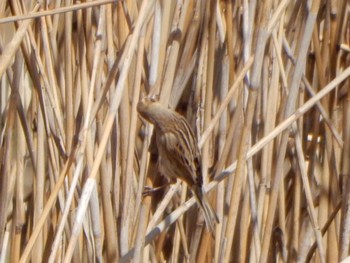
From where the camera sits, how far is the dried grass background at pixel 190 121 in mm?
2363

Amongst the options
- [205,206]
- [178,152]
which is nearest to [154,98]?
[178,152]

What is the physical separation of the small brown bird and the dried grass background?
44mm

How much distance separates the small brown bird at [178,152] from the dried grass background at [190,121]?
4 centimetres

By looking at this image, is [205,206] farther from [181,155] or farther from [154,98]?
[154,98]

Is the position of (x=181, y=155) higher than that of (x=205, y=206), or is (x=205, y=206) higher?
(x=181, y=155)

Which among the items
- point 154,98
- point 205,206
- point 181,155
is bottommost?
point 205,206

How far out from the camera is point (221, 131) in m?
2.65

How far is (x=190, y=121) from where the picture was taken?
2682 mm

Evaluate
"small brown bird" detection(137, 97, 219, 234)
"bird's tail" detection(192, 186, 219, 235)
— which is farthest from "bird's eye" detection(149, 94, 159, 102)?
"bird's tail" detection(192, 186, 219, 235)

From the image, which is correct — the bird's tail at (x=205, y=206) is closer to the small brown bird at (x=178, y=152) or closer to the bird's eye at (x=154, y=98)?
the small brown bird at (x=178, y=152)

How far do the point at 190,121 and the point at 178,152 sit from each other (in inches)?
10.7

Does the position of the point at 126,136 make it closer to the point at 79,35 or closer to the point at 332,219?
the point at 79,35

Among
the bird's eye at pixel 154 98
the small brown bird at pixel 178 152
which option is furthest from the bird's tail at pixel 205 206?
the bird's eye at pixel 154 98

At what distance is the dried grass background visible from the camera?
2.36 m
